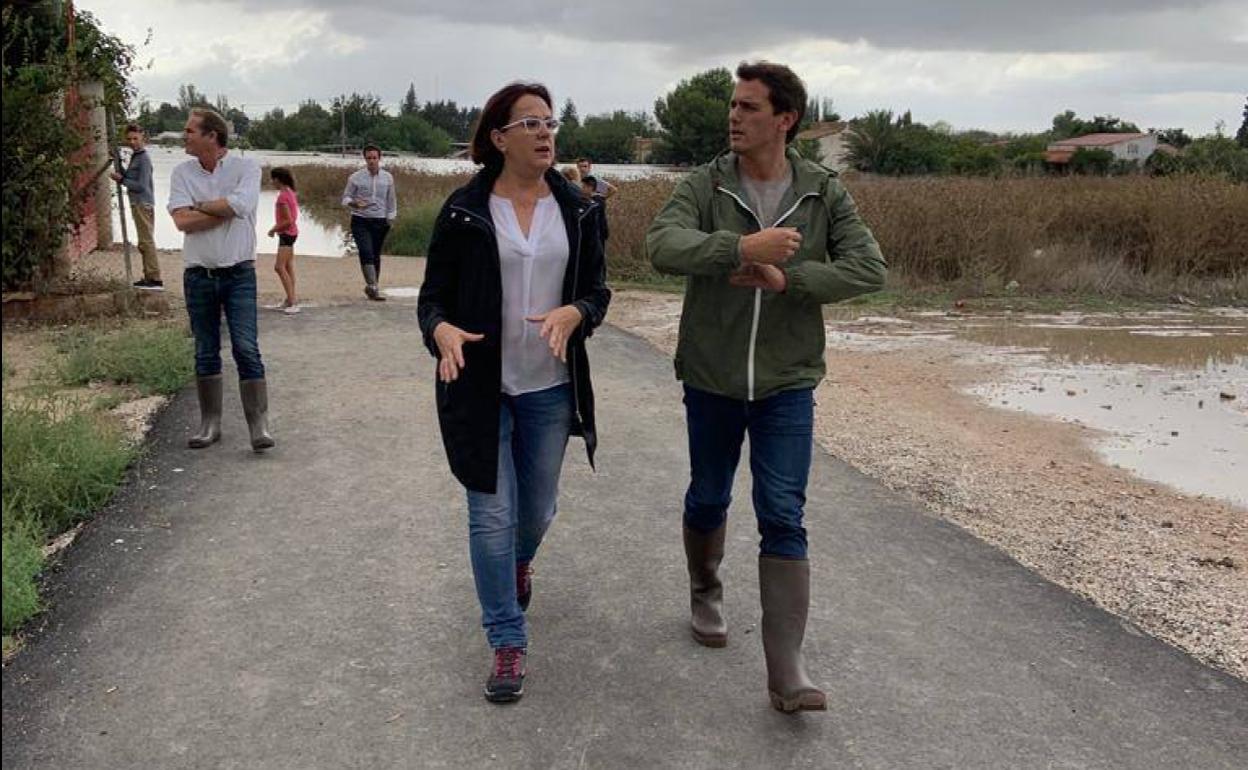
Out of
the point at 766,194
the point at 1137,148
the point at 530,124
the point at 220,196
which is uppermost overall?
the point at 1137,148

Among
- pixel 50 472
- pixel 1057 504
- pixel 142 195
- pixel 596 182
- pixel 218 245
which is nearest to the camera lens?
pixel 50 472

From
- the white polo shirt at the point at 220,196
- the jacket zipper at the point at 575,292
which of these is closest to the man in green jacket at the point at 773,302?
the jacket zipper at the point at 575,292

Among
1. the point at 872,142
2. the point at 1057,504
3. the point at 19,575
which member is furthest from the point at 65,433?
the point at 872,142

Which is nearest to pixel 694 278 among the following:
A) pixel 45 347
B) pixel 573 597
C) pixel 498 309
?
pixel 498 309

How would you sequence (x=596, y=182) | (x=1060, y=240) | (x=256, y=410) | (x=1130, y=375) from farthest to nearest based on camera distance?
1. (x=1060, y=240)
2. (x=596, y=182)
3. (x=1130, y=375)
4. (x=256, y=410)

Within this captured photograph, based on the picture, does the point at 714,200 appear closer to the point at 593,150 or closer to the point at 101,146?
the point at 101,146

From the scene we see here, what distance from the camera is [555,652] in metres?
3.76

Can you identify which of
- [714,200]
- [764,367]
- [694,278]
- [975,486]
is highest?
[714,200]

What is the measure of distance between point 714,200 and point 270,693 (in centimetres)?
204

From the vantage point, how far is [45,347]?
9312 mm

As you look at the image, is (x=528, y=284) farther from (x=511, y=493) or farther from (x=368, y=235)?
(x=368, y=235)

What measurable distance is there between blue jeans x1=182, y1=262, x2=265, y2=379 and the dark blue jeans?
655 cm

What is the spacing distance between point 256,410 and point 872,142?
75946 mm

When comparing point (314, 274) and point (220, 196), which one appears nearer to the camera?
point (220, 196)
